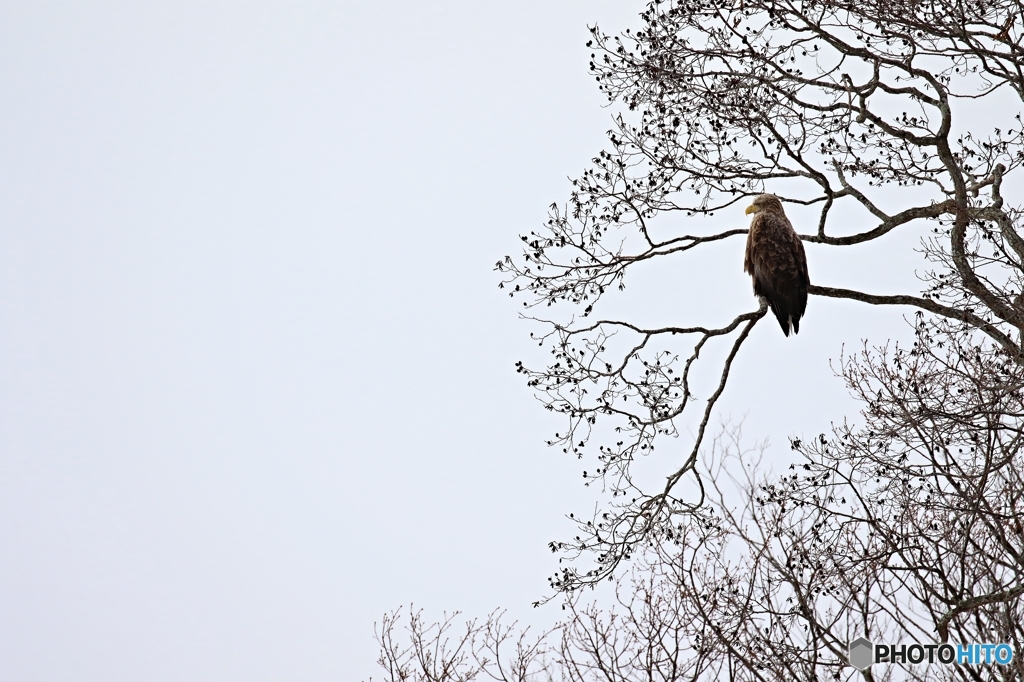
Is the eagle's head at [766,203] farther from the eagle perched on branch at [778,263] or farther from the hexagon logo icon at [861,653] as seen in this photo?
the hexagon logo icon at [861,653]

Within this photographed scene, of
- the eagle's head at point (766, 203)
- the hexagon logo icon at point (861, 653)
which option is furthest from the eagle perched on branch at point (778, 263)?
the hexagon logo icon at point (861, 653)

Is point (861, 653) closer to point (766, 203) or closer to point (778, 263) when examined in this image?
point (778, 263)

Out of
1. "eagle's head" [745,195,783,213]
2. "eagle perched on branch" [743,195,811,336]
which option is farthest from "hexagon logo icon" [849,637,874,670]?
"eagle's head" [745,195,783,213]

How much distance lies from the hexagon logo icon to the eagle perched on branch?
7.21 ft

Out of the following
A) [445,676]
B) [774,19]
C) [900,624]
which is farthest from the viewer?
[445,676]

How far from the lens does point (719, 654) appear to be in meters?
7.24

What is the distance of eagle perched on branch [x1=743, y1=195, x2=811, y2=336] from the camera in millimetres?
6926

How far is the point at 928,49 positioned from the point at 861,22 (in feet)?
1.73

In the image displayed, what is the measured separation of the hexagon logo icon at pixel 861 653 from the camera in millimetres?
6216

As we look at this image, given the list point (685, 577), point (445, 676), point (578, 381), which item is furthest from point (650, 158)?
point (445, 676)

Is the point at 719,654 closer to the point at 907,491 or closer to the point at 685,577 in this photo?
the point at 685,577

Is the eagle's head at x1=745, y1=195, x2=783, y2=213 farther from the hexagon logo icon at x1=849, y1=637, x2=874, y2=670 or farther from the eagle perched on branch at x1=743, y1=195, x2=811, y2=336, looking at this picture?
the hexagon logo icon at x1=849, y1=637, x2=874, y2=670

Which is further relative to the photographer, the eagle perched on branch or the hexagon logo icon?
the eagle perched on branch

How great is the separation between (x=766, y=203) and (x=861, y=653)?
128 inches
